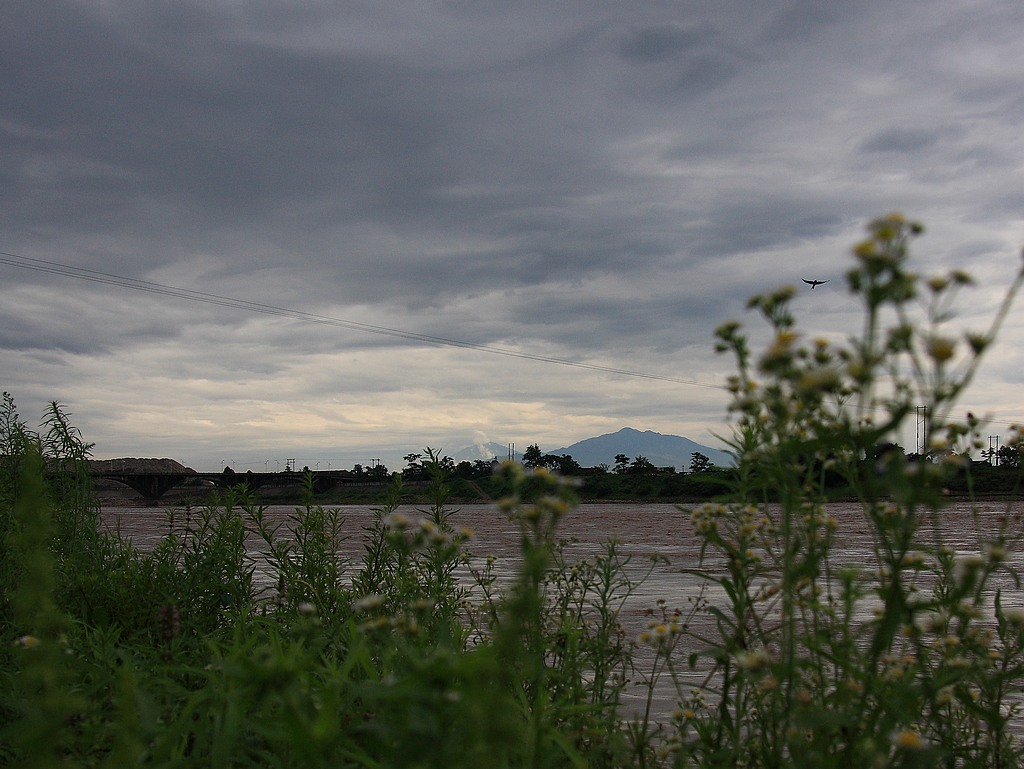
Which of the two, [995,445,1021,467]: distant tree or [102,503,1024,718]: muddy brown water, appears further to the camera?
[102,503,1024,718]: muddy brown water

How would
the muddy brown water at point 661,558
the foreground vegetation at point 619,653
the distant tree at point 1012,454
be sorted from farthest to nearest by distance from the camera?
Answer: the muddy brown water at point 661,558 → the distant tree at point 1012,454 → the foreground vegetation at point 619,653

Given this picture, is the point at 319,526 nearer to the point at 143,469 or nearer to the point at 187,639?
the point at 187,639

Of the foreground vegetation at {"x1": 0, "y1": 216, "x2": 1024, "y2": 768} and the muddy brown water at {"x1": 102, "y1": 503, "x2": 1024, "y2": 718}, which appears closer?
the foreground vegetation at {"x1": 0, "y1": 216, "x2": 1024, "y2": 768}

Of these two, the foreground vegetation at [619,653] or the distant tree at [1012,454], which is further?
the distant tree at [1012,454]

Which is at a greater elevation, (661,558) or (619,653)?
(661,558)

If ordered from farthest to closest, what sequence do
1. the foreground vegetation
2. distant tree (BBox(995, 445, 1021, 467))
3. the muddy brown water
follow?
the muddy brown water → distant tree (BBox(995, 445, 1021, 467)) → the foreground vegetation

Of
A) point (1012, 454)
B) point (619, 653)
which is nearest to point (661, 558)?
point (619, 653)

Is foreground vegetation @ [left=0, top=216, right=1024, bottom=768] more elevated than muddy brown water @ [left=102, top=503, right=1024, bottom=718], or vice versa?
foreground vegetation @ [left=0, top=216, right=1024, bottom=768]

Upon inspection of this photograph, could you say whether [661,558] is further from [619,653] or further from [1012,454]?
[1012,454]

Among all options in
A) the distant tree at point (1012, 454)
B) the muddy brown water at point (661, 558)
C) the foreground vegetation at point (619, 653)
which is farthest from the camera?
the muddy brown water at point (661, 558)

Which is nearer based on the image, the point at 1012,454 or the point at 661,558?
the point at 661,558

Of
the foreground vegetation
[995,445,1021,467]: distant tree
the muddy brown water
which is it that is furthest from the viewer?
the muddy brown water

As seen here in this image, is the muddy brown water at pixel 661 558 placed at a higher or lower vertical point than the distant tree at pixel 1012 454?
lower

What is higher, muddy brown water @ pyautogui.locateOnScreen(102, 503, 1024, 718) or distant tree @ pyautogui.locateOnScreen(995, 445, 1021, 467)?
distant tree @ pyautogui.locateOnScreen(995, 445, 1021, 467)
